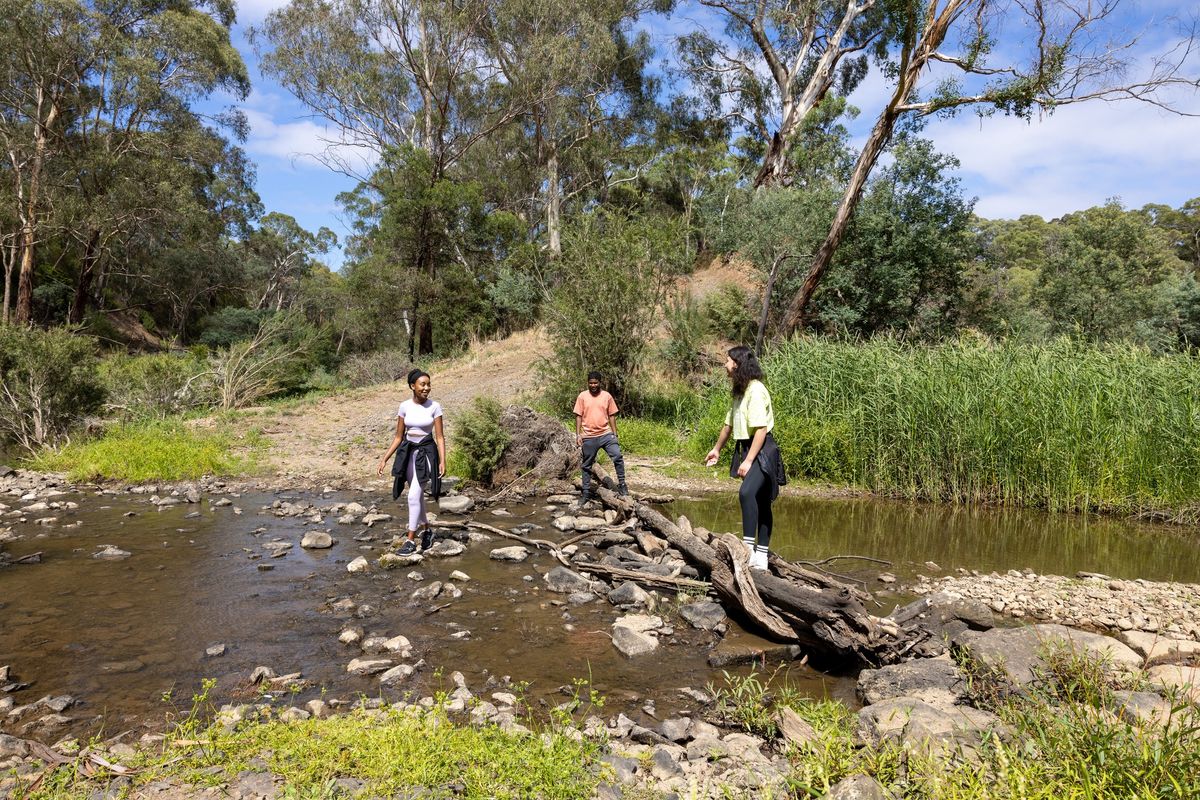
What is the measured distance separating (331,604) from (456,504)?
3.95 meters

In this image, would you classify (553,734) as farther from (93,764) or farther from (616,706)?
(93,764)

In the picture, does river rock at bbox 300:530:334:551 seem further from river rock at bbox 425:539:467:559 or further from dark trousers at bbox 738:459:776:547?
dark trousers at bbox 738:459:776:547

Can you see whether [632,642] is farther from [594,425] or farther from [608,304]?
[608,304]

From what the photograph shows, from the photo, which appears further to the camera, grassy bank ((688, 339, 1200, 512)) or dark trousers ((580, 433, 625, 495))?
grassy bank ((688, 339, 1200, 512))

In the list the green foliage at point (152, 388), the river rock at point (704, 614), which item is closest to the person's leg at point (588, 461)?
the river rock at point (704, 614)

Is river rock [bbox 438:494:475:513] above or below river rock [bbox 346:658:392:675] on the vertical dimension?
below

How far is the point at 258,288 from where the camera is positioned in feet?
145

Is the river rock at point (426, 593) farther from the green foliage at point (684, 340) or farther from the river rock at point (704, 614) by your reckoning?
the green foliage at point (684, 340)

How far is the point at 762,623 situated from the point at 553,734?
235 cm

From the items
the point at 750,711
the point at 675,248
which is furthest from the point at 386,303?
the point at 750,711

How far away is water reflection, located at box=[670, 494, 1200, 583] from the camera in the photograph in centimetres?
796

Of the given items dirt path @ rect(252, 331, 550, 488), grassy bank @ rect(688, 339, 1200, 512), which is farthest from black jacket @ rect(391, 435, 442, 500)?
grassy bank @ rect(688, 339, 1200, 512)

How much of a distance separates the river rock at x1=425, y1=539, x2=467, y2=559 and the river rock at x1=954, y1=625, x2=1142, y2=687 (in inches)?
200

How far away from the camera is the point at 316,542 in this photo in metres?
7.79
